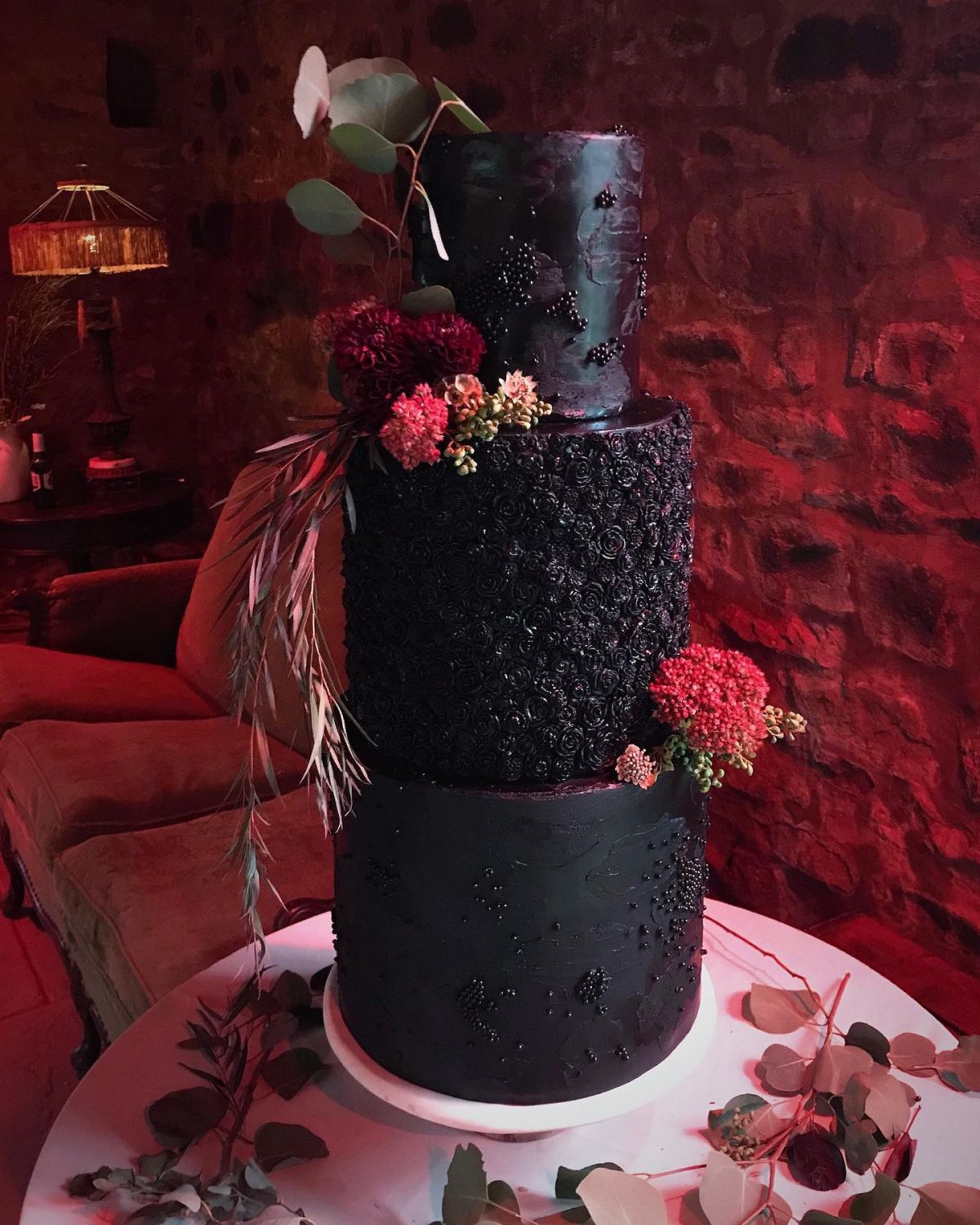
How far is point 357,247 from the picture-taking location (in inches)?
37.1

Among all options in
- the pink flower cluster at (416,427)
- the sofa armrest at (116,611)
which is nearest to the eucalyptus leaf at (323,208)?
the pink flower cluster at (416,427)

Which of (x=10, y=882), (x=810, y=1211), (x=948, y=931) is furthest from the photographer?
(x=10, y=882)

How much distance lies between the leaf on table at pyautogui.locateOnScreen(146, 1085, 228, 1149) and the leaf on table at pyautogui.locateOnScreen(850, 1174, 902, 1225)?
505 millimetres

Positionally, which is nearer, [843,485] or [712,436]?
[843,485]

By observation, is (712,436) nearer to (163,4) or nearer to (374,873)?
(374,873)

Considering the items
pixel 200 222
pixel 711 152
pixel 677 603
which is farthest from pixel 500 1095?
pixel 200 222

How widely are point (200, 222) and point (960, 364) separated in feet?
9.61

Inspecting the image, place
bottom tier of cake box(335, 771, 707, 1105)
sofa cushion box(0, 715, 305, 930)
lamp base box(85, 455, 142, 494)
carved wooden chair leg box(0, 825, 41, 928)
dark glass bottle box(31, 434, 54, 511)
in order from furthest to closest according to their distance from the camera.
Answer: lamp base box(85, 455, 142, 494) < dark glass bottle box(31, 434, 54, 511) < carved wooden chair leg box(0, 825, 41, 928) < sofa cushion box(0, 715, 305, 930) < bottom tier of cake box(335, 771, 707, 1105)

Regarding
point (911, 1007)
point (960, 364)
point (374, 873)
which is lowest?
point (911, 1007)

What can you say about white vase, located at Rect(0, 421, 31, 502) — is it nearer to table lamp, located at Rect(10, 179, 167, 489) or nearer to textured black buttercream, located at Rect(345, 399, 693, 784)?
table lamp, located at Rect(10, 179, 167, 489)

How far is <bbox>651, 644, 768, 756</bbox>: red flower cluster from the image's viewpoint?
0.91 m

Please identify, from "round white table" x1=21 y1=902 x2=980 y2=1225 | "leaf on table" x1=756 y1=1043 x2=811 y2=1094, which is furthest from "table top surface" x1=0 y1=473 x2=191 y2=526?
"leaf on table" x1=756 y1=1043 x2=811 y2=1094

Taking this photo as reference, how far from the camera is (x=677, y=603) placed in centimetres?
96

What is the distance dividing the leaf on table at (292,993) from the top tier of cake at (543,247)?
2.01 feet
